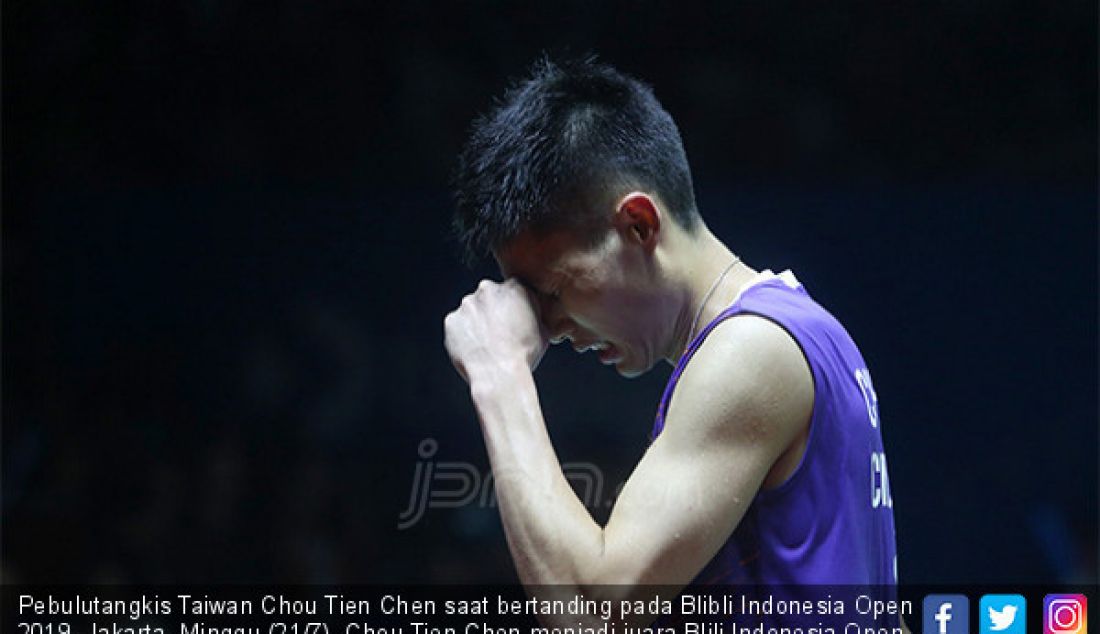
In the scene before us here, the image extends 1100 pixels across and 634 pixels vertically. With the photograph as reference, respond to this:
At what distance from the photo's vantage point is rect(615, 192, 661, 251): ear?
1603 millimetres

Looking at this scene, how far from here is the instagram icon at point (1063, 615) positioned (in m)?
2.52

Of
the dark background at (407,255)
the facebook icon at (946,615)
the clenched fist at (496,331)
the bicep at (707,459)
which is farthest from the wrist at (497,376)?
the dark background at (407,255)

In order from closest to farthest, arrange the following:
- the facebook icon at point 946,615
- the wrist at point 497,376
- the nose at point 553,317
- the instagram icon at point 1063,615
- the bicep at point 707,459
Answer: the bicep at point 707,459
the wrist at point 497,376
the nose at point 553,317
the facebook icon at point 946,615
the instagram icon at point 1063,615

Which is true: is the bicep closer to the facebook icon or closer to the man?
the man

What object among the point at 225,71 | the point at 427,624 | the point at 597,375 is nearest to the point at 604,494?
the point at 597,375

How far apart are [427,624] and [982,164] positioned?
240 centimetres

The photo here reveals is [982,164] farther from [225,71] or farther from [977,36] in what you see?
[225,71]

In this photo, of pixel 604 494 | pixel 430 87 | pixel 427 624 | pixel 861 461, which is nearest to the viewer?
pixel 861 461

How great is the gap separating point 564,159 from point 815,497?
1.85ft

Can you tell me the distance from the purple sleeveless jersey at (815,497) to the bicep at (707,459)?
0.04m

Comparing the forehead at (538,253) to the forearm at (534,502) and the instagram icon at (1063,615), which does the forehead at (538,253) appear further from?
→ the instagram icon at (1063,615)

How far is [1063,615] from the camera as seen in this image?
2555 millimetres

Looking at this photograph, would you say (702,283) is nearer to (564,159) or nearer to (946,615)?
(564,159)

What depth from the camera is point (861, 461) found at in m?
1.52
